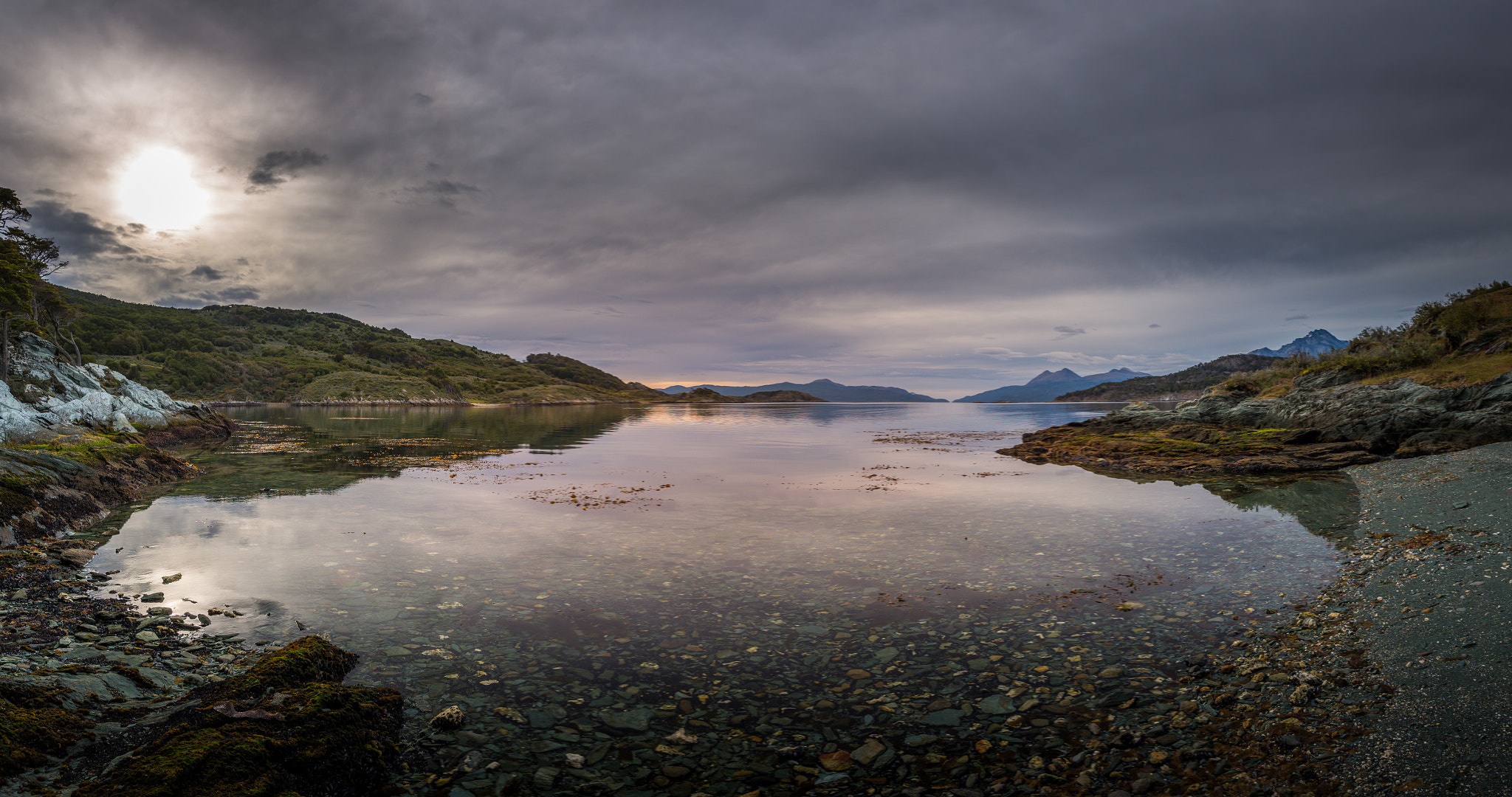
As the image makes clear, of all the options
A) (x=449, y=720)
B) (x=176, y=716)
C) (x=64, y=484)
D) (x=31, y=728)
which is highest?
(x=64, y=484)

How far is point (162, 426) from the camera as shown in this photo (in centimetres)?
4991

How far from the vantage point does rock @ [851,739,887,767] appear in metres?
7.14

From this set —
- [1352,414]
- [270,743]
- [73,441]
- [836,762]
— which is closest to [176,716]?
[270,743]

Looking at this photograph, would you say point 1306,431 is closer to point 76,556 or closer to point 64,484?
→ point 76,556

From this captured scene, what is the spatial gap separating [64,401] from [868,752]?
58.2m

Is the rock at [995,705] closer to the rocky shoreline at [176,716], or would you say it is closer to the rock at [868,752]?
the rock at [868,752]

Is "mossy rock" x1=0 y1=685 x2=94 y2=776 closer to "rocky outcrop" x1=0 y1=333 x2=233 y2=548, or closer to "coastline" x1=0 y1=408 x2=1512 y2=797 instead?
"coastline" x1=0 y1=408 x2=1512 y2=797

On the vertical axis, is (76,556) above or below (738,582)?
above

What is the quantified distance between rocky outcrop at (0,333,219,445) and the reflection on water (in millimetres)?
8044

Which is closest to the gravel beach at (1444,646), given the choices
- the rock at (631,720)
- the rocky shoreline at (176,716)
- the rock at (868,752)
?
the rock at (868,752)

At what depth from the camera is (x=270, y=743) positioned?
596 centimetres

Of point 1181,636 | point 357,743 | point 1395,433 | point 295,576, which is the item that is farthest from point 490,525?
point 1395,433

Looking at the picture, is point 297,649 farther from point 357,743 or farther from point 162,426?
point 162,426

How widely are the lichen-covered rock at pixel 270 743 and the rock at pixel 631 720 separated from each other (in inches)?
102
